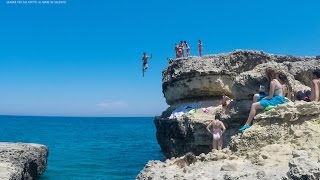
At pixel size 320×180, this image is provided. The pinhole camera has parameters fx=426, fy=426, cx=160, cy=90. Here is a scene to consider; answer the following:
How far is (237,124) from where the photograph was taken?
776 inches

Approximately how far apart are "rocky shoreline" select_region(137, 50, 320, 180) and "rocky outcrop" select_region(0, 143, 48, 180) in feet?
25.2

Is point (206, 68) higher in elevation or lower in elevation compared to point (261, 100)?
higher

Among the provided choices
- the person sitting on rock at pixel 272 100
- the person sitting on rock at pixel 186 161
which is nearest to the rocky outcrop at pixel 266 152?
the person sitting on rock at pixel 186 161

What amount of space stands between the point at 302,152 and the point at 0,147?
16627mm

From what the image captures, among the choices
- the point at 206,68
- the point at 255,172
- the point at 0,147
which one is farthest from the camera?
the point at 206,68

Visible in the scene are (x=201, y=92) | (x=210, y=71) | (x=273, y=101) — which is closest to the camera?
(x=273, y=101)

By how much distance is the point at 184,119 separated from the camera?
24094mm

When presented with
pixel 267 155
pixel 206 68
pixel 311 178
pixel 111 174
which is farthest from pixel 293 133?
pixel 111 174

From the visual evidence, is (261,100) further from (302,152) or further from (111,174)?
(111,174)

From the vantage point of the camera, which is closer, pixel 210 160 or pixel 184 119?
pixel 210 160

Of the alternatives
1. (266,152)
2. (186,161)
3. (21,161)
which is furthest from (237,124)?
(266,152)

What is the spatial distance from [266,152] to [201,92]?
17541 millimetres

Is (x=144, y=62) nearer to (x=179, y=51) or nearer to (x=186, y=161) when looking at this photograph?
(x=179, y=51)

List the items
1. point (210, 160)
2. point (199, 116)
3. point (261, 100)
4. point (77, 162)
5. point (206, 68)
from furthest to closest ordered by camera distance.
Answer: point (77, 162) < point (206, 68) < point (199, 116) < point (261, 100) < point (210, 160)
